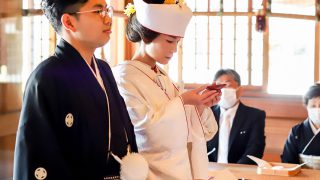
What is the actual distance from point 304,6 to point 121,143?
356cm

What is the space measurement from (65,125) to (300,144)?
2384 millimetres

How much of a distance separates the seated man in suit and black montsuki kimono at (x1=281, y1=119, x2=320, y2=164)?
0.26 metres

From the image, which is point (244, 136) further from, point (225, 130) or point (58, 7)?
point (58, 7)

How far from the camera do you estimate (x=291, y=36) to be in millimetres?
4910

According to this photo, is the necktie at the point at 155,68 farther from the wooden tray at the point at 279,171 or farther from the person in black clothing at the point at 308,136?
the person in black clothing at the point at 308,136

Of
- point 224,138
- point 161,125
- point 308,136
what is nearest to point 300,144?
point 308,136

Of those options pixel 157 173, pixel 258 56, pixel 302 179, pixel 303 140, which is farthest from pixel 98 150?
pixel 258 56

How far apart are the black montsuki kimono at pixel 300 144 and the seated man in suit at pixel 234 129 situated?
0.84 feet

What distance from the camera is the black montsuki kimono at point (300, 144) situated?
11.4 feet

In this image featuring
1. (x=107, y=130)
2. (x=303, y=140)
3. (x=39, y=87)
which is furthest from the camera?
(x=303, y=140)

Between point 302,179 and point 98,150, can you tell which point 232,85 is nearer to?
A: point 302,179

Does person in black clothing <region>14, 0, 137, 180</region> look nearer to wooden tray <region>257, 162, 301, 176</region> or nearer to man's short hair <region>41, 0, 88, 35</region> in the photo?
man's short hair <region>41, 0, 88, 35</region>

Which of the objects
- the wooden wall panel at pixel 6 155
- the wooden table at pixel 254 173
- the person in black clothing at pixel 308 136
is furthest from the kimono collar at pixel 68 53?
the person in black clothing at pixel 308 136

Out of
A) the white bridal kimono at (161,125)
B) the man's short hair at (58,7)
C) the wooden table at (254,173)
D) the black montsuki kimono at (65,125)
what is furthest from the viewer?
the wooden table at (254,173)
